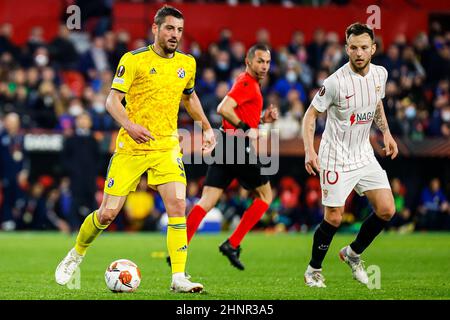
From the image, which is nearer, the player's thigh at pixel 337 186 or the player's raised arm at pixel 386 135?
the player's thigh at pixel 337 186

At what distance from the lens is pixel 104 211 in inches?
386

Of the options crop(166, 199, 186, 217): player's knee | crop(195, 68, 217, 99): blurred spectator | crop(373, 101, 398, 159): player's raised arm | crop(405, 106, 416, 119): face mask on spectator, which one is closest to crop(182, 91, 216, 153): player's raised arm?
crop(166, 199, 186, 217): player's knee

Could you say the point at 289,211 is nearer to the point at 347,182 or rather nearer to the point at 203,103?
the point at 203,103

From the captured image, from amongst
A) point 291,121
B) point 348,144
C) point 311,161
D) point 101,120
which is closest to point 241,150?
point 348,144

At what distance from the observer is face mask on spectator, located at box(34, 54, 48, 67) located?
23.7 metres

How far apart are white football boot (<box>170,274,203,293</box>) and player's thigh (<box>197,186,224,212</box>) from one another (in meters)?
3.12

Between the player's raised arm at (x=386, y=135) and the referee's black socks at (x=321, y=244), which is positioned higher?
the player's raised arm at (x=386, y=135)

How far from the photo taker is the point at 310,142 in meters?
9.98

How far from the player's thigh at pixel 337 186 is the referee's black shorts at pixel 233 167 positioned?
2.37 m

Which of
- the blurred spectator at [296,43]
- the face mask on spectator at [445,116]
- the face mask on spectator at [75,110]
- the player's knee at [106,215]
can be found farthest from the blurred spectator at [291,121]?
the player's knee at [106,215]

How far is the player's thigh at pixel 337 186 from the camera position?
10.3 meters

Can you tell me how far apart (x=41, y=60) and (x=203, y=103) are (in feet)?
14.3

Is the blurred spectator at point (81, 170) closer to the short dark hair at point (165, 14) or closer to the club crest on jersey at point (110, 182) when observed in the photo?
the club crest on jersey at point (110, 182)

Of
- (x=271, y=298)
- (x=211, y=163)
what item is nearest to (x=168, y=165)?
(x=271, y=298)
